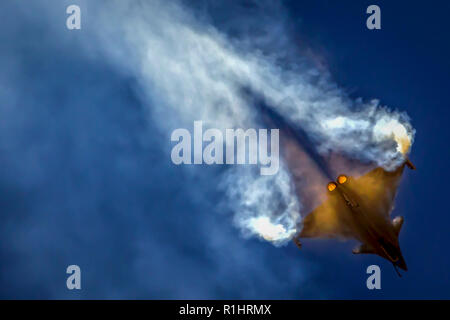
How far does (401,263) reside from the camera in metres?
45.9

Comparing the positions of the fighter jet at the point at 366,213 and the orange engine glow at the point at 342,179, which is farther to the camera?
the fighter jet at the point at 366,213

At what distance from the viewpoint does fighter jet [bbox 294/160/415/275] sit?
43859 mm

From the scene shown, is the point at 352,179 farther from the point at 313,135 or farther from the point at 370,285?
the point at 370,285

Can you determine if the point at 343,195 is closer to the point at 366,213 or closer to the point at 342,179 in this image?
the point at 342,179

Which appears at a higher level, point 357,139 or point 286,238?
point 357,139

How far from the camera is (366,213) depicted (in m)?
44.1

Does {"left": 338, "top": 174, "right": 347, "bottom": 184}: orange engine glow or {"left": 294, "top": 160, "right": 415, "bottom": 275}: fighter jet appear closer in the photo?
{"left": 338, "top": 174, "right": 347, "bottom": 184}: orange engine glow

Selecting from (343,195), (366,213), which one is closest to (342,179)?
(343,195)

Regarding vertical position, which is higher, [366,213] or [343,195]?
[343,195]

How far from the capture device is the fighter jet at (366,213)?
43859mm

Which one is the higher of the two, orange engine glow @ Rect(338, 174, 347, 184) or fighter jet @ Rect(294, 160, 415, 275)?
orange engine glow @ Rect(338, 174, 347, 184)
